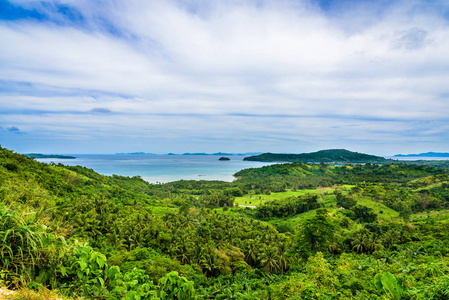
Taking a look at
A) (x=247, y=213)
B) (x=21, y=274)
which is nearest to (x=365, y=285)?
(x=21, y=274)

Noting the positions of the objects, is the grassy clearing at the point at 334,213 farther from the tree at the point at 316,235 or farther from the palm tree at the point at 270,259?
the palm tree at the point at 270,259

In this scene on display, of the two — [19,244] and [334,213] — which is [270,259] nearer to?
[19,244]

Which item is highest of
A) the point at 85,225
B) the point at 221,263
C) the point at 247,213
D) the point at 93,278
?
the point at 93,278

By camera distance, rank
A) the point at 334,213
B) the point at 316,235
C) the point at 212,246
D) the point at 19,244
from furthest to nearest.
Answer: the point at 334,213 → the point at 316,235 → the point at 212,246 → the point at 19,244

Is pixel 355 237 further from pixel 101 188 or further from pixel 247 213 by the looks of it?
pixel 101 188

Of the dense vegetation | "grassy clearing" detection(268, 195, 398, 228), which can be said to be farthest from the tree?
"grassy clearing" detection(268, 195, 398, 228)

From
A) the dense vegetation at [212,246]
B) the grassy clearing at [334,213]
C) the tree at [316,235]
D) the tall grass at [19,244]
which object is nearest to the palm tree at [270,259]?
the dense vegetation at [212,246]

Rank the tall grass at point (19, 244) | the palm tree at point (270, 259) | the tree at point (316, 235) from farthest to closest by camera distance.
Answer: the tree at point (316, 235) < the palm tree at point (270, 259) < the tall grass at point (19, 244)

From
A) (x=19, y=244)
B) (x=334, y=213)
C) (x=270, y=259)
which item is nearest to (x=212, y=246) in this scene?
(x=270, y=259)

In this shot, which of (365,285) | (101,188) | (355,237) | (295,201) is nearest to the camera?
(365,285)
